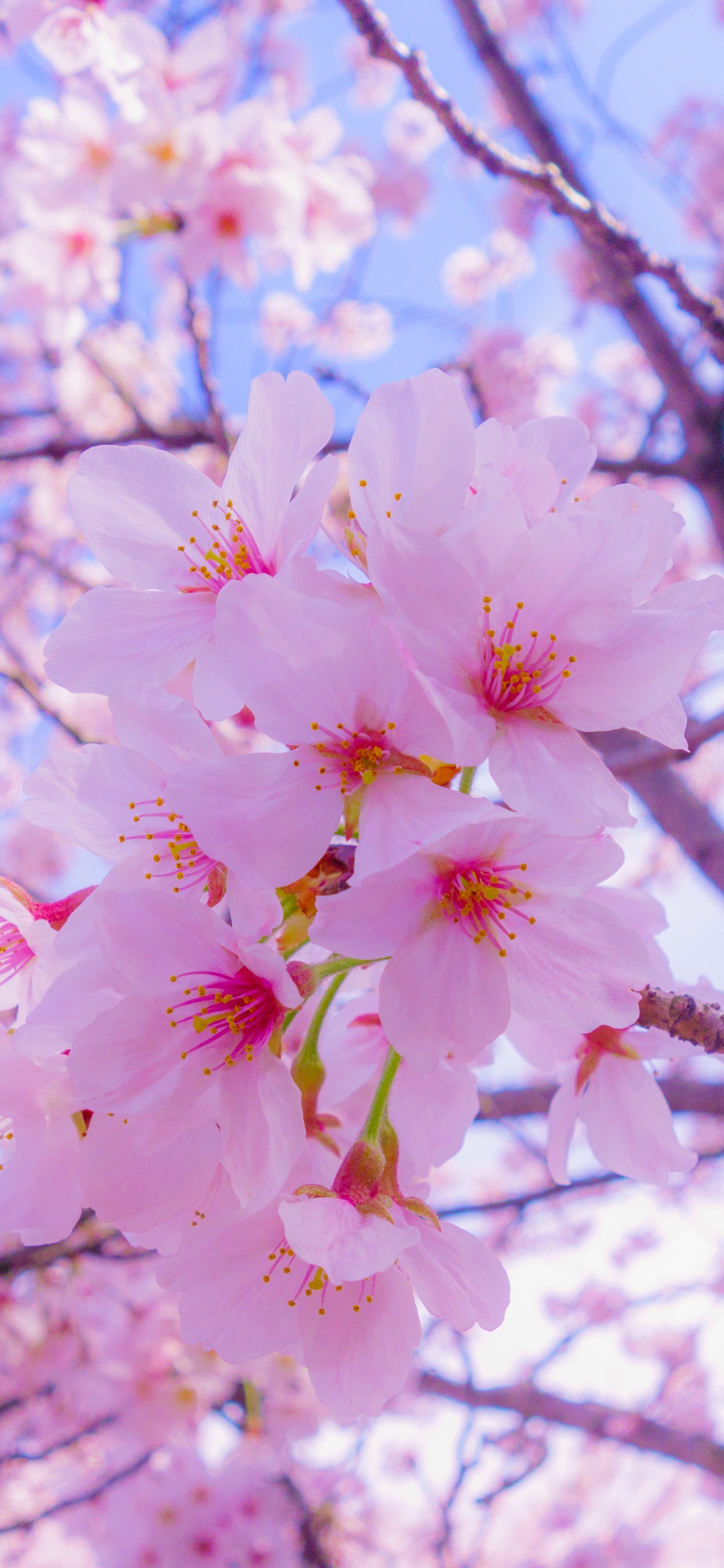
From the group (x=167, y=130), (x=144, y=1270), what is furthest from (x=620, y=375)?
(x=144, y=1270)

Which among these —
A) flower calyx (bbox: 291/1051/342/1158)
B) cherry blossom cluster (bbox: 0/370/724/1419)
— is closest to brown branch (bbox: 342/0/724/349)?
cherry blossom cluster (bbox: 0/370/724/1419)

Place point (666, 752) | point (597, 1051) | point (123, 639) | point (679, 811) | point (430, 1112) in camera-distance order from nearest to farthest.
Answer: point (123, 639) < point (430, 1112) < point (597, 1051) < point (666, 752) < point (679, 811)

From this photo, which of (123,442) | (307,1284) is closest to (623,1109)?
(307,1284)

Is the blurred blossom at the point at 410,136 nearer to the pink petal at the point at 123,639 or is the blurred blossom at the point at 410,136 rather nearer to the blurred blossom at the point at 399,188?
the blurred blossom at the point at 399,188

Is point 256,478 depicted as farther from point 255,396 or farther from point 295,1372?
point 295,1372

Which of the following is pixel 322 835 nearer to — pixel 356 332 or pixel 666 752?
pixel 666 752
